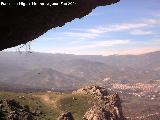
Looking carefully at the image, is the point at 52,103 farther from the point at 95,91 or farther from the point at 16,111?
the point at 16,111

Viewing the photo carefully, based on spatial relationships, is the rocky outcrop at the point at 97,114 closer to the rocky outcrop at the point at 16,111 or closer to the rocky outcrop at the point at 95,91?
the rocky outcrop at the point at 95,91

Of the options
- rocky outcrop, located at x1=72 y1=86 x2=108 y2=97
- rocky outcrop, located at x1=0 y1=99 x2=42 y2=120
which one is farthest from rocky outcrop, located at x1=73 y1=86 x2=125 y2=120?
rocky outcrop, located at x1=0 y1=99 x2=42 y2=120

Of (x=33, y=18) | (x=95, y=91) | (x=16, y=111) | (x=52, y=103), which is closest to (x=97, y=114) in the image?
(x=52, y=103)

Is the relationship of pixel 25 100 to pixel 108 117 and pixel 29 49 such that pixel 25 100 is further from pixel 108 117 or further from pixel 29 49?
pixel 29 49

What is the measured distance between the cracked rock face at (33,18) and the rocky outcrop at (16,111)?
5407 centimetres

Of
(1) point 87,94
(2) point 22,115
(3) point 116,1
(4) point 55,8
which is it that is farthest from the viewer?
(1) point 87,94

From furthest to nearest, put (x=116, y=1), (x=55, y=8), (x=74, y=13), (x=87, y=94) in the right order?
(x=87, y=94) < (x=116, y=1) < (x=74, y=13) < (x=55, y=8)

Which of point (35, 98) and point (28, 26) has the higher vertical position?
point (28, 26)

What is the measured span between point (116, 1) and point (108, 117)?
66466 millimetres

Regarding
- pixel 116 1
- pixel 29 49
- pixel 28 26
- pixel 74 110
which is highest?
pixel 116 1

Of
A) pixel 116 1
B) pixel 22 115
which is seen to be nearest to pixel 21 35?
pixel 116 1

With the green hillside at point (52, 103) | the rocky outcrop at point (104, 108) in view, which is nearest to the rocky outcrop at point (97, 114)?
the rocky outcrop at point (104, 108)

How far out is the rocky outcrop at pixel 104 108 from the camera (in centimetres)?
7856

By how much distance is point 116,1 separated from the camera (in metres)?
15.5
